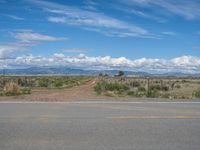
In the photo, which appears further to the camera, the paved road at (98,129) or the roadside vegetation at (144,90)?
the roadside vegetation at (144,90)

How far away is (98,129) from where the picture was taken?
34.0ft

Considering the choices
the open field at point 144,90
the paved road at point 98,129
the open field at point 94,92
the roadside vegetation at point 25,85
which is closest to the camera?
the paved road at point 98,129

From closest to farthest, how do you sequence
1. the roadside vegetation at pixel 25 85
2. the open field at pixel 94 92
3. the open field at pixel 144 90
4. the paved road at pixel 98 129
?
the paved road at pixel 98 129
the open field at pixel 94 92
the open field at pixel 144 90
the roadside vegetation at pixel 25 85

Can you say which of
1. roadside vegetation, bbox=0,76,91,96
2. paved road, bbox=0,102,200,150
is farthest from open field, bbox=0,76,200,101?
paved road, bbox=0,102,200,150

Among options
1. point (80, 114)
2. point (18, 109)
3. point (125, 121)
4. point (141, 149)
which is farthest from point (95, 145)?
point (18, 109)

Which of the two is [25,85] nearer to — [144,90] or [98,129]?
[144,90]

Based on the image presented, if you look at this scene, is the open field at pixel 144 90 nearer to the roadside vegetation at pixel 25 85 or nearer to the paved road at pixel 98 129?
the roadside vegetation at pixel 25 85

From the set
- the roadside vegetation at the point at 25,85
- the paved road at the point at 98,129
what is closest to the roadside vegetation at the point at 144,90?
the roadside vegetation at the point at 25,85

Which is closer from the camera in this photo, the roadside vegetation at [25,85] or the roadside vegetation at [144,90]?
the roadside vegetation at [144,90]

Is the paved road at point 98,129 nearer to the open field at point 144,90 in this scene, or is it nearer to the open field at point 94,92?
the open field at point 94,92

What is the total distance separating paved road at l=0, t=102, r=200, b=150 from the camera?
854 cm

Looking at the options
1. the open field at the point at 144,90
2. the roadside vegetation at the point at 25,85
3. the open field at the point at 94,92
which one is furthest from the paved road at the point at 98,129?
the roadside vegetation at the point at 25,85

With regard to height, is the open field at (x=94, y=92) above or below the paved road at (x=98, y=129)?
below

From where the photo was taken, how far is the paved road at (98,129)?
8.54m
